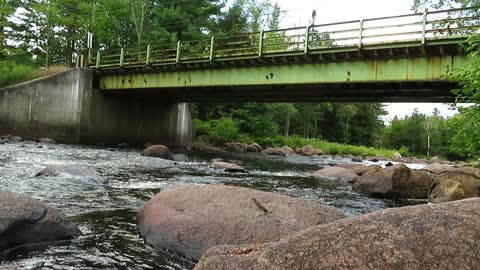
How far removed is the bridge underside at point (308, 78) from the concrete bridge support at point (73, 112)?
132 cm

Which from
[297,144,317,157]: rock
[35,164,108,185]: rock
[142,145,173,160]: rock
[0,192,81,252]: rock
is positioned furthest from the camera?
[297,144,317,157]: rock

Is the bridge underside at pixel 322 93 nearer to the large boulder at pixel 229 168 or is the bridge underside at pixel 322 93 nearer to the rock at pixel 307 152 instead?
the large boulder at pixel 229 168

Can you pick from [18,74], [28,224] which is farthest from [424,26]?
[18,74]

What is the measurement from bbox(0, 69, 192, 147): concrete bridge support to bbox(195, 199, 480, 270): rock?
26.0 metres

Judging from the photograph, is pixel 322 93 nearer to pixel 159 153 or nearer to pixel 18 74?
pixel 159 153

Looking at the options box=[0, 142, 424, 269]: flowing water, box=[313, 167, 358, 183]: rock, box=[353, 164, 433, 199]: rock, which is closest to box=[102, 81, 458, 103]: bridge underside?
box=[313, 167, 358, 183]: rock

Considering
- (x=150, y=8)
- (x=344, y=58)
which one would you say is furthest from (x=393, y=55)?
(x=150, y=8)

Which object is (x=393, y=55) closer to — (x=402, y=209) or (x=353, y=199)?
(x=353, y=199)

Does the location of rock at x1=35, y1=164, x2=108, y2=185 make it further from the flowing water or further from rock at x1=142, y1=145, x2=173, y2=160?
rock at x1=142, y1=145, x2=173, y2=160

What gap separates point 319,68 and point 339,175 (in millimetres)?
5411

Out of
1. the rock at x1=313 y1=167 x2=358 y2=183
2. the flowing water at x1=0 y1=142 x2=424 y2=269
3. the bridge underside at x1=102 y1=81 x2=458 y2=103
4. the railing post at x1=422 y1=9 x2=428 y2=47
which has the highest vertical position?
the railing post at x1=422 y1=9 x2=428 y2=47

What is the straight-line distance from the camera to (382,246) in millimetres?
2684

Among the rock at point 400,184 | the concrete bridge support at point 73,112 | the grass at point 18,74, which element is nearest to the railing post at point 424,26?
the rock at point 400,184

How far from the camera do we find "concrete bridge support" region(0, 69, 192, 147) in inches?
1018
